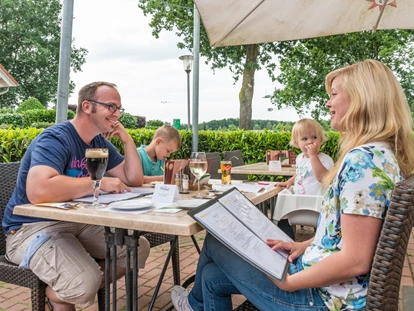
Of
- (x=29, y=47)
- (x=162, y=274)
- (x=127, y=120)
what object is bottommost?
(x=162, y=274)

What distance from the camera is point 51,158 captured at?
1.93 metres

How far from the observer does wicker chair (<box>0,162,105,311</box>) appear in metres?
1.78

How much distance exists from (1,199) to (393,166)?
6.19ft

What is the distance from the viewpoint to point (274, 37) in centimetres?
310

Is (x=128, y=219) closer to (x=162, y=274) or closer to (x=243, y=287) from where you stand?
(x=243, y=287)

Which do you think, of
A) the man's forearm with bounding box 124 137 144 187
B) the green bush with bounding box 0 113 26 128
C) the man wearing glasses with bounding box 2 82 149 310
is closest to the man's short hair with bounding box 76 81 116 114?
the man wearing glasses with bounding box 2 82 149 310

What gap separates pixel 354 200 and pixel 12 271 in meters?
1.59

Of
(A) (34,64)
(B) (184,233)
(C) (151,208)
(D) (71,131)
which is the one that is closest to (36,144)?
(D) (71,131)

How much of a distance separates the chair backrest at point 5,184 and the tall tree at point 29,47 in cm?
3421

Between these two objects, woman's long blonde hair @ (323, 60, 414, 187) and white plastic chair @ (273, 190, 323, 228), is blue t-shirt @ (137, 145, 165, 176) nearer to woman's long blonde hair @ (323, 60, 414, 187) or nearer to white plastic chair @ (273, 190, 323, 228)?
white plastic chair @ (273, 190, 323, 228)

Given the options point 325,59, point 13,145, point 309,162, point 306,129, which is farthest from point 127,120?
point 309,162

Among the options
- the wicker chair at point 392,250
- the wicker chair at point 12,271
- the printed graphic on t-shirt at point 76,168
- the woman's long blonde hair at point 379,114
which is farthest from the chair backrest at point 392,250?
the printed graphic on t-shirt at point 76,168

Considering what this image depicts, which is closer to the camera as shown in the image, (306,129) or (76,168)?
(76,168)

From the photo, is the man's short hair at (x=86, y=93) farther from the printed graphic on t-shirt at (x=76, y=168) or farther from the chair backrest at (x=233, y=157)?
the chair backrest at (x=233, y=157)
